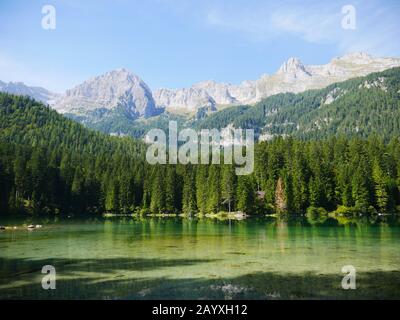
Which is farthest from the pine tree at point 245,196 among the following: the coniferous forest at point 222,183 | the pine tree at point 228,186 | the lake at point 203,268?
the lake at point 203,268

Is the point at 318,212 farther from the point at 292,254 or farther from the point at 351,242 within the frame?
the point at 292,254

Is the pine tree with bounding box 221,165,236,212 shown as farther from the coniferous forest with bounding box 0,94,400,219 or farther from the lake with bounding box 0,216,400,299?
the lake with bounding box 0,216,400,299

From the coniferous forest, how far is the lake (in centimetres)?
5353

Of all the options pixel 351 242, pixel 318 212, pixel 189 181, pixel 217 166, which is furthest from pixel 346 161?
pixel 351 242

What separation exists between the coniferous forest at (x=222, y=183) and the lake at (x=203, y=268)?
53.5m

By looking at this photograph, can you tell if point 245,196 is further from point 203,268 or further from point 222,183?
point 203,268

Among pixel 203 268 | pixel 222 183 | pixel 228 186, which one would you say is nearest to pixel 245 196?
pixel 228 186

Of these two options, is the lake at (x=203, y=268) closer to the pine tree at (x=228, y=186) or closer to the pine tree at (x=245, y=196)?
the pine tree at (x=245, y=196)

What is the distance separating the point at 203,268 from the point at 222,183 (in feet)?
257

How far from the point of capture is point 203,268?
100ft

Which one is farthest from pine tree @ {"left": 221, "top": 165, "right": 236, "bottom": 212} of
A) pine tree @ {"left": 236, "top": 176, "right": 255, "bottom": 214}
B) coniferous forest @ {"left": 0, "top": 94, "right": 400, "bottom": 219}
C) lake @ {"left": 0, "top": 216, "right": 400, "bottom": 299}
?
lake @ {"left": 0, "top": 216, "right": 400, "bottom": 299}

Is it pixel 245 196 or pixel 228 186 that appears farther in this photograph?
pixel 228 186

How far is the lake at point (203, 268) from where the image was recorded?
76.0 ft

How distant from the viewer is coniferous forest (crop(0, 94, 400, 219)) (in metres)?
102
